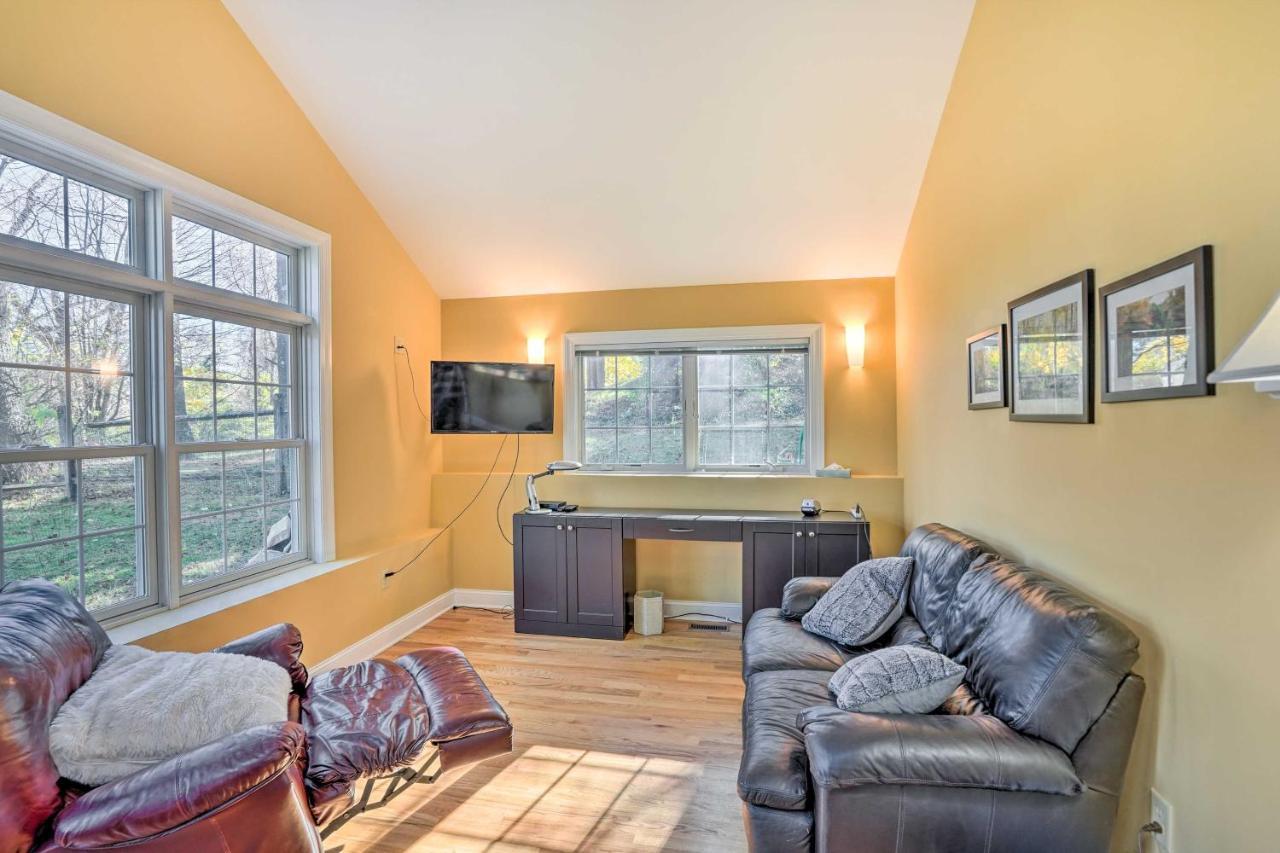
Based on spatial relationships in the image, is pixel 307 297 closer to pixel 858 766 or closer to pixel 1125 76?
pixel 858 766

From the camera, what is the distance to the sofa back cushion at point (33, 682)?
121 cm

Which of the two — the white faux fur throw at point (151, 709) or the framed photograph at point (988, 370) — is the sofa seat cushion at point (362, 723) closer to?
the white faux fur throw at point (151, 709)

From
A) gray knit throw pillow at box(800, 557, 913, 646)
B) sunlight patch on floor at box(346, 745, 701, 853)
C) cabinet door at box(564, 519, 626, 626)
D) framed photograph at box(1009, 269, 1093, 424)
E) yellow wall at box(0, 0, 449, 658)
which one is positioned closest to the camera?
framed photograph at box(1009, 269, 1093, 424)

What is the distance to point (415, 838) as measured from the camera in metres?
1.90

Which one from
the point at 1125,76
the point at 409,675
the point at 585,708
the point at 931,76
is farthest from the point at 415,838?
the point at 931,76

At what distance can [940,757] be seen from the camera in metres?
1.40

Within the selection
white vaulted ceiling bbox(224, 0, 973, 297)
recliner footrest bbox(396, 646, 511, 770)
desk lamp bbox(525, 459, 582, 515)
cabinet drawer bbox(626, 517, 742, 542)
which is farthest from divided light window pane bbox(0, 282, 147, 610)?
cabinet drawer bbox(626, 517, 742, 542)

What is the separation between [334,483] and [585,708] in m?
1.87

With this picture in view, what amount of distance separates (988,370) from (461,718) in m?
2.45

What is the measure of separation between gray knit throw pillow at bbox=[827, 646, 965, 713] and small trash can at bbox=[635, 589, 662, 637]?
2.08 metres

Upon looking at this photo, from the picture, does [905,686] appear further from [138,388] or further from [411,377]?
[411,377]

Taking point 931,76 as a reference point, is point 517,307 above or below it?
below

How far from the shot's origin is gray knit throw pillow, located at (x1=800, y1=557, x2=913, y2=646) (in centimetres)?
238

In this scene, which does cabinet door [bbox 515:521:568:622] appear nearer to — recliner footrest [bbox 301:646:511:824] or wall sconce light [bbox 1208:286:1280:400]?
recliner footrest [bbox 301:646:511:824]
